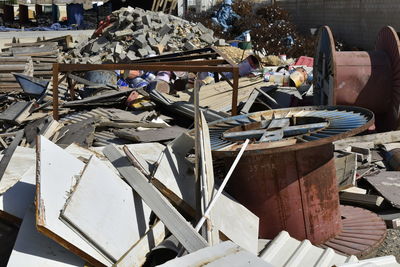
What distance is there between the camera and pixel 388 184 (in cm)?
544

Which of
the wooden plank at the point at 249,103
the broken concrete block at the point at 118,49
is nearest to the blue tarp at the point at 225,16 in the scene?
the broken concrete block at the point at 118,49

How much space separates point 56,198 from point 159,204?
653 mm

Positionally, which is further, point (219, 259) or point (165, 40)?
point (165, 40)

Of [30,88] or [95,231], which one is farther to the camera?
[30,88]

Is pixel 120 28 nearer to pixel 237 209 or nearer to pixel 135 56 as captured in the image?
pixel 135 56

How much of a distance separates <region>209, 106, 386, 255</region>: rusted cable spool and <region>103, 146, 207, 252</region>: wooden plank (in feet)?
2.06

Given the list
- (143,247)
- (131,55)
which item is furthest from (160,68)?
(131,55)

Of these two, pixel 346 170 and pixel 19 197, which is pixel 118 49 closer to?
pixel 346 170

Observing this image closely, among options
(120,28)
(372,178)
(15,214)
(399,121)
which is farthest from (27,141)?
(120,28)

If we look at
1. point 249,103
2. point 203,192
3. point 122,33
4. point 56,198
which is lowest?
point 122,33

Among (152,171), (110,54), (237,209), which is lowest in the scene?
(110,54)

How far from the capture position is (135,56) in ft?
45.1

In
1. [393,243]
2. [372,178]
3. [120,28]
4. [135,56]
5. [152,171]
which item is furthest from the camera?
[120,28]

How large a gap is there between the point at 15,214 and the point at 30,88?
6.06m
